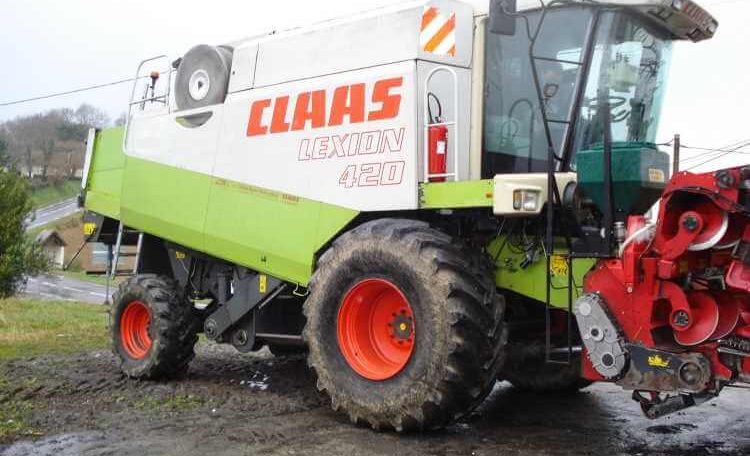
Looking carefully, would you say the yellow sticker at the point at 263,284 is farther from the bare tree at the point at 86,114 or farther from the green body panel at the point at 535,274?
the bare tree at the point at 86,114

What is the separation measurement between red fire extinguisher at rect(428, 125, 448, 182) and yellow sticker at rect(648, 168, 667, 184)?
1431 millimetres

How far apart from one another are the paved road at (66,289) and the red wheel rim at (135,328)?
3610 cm

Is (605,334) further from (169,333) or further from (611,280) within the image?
(169,333)

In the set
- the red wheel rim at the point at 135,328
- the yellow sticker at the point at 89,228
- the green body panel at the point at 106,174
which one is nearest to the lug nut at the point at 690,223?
the red wheel rim at the point at 135,328

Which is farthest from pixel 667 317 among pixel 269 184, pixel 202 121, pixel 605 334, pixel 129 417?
pixel 202 121

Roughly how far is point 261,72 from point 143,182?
205cm

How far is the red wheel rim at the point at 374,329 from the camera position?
5.90 metres

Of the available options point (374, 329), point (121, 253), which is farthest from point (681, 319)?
point (121, 253)

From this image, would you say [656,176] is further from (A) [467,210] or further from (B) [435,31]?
(B) [435,31]

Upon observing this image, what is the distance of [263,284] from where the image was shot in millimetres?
7371

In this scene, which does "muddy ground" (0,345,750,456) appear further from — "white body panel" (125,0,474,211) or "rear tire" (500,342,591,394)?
"white body panel" (125,0,474,211)

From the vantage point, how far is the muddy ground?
5.40 metres

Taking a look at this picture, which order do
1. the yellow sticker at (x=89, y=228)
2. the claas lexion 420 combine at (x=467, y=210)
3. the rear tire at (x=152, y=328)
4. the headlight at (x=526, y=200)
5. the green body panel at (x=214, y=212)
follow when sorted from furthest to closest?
the yellow sticker at (x=89, y=228) → the rear tire at (x=152, y=328) → the green body panel at (x=214, y=212) → the headlight at (x=526, y=200) → the claas lexion 420 combine at (x=467, y=210)

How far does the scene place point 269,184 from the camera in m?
7.06
